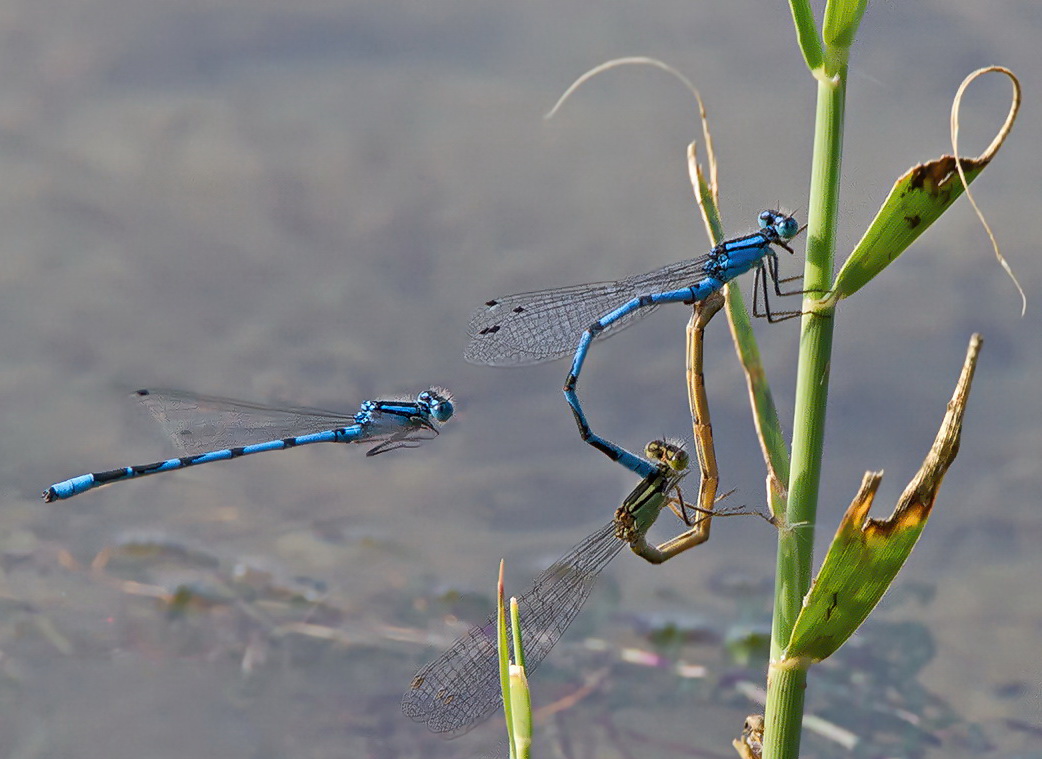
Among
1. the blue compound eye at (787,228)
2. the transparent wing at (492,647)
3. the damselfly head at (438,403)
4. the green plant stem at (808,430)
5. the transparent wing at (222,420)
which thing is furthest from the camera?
the transparent wing at (222,420)

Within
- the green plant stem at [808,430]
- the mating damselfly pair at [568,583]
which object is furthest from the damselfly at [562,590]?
the green plant stem at [808,430]

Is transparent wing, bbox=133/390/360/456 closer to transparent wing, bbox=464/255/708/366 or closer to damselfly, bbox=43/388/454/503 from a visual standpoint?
damselfly, bbox=43/388/454/503

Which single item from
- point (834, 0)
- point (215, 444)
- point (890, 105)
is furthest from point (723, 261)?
point (890, 105)

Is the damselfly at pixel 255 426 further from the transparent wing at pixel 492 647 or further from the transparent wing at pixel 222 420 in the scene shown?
the transparent wing at pixel 492 647

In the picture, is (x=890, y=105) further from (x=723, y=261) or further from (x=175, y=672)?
(x=175, y=672)

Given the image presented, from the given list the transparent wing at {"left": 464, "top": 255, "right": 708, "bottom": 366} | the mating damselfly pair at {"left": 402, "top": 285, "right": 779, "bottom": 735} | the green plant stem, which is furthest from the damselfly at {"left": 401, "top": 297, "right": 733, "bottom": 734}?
the green plant stem

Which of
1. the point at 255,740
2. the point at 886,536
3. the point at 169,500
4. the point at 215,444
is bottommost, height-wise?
the point at 886,536

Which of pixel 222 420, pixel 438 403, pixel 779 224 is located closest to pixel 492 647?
pixel 438 403
